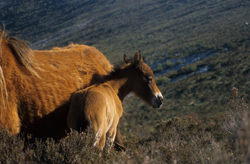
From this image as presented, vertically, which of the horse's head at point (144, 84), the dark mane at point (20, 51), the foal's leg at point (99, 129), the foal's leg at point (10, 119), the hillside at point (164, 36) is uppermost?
the dark mane at point (20, 51)

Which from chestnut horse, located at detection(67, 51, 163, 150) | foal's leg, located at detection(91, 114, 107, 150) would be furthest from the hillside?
foal's leg, located at detection(91, 114, 107, 150)

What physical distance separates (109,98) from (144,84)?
1714mm

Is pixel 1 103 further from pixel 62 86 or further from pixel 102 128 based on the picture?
pixel 102 128

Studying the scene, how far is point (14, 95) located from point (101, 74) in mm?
2084

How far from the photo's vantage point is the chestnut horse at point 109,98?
3807 mm

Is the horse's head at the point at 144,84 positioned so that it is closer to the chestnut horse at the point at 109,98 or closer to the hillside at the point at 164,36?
the chestnut horse at the point at 109,98

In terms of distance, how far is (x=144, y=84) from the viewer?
6160 mm

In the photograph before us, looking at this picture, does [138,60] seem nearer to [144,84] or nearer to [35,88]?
[144,84]

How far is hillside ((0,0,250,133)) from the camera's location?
15.7m

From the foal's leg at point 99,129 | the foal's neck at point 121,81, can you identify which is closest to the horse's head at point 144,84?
the foal's neck at point 121,81

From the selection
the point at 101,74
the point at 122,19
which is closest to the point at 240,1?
the point at 122,19

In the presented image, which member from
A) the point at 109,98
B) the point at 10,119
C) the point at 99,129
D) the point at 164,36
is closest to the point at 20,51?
the point at 10,119

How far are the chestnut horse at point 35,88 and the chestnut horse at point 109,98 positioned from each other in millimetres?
387

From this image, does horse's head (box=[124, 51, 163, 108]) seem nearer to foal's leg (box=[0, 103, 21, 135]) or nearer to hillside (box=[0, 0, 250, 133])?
hillside (box=[0, 0, 250, 133])
